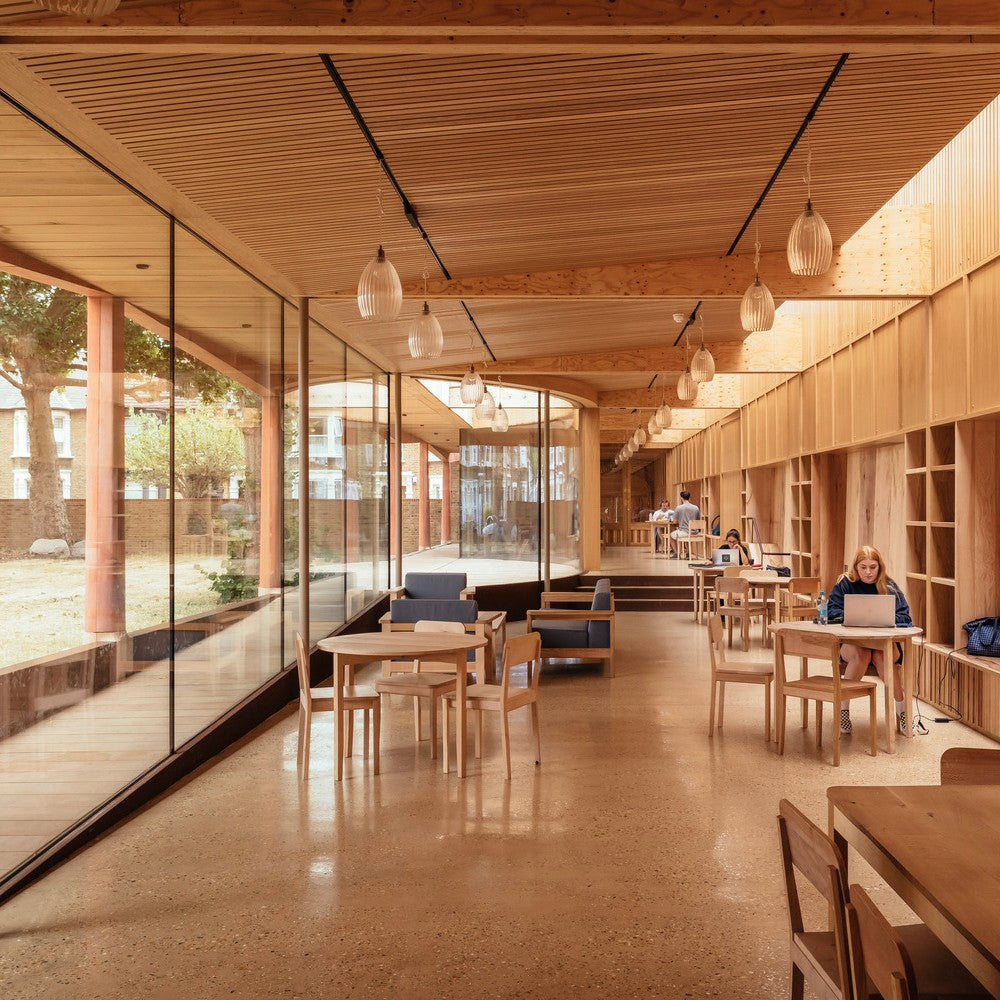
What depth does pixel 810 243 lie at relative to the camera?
14.5ft

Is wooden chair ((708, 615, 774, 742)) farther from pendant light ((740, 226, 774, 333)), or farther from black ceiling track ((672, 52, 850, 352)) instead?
black ceiling track ((672, 52, 850, 352))

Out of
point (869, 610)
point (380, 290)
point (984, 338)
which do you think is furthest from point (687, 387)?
point (380, 290)

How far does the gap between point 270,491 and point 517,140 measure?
3.80 m

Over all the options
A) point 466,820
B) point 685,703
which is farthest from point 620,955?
point 685,703

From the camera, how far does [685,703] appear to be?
313 inches

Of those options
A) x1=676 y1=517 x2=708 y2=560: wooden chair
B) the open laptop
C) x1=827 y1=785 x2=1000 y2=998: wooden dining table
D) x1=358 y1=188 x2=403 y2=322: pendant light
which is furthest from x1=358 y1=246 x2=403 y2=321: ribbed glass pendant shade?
x1=676 y1=517 x2=708 y2=560: wooden chair

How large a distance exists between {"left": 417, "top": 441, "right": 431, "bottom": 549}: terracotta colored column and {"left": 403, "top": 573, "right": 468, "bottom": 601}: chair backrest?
12.4 ft

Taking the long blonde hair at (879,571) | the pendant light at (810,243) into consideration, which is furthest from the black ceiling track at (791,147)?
the long blonde hair at (879,571)

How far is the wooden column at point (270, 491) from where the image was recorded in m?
7.52

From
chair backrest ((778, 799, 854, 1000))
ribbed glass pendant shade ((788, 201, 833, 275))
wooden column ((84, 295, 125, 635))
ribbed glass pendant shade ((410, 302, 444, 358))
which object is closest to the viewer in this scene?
chair backrest ((778, 799, 854, 1000))

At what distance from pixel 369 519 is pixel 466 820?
6598 millimetres

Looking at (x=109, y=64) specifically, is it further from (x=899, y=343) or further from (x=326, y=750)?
(x=899, y=343)

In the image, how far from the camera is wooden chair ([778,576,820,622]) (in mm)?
8648

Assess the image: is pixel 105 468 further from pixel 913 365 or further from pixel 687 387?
pixel 913 365
